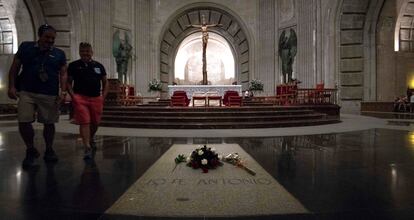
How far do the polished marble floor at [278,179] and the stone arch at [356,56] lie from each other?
1484 centimetres

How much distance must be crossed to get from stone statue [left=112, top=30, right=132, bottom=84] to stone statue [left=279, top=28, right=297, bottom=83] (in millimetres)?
10671

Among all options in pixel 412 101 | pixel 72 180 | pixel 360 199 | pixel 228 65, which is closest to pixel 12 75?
pixel 72 180

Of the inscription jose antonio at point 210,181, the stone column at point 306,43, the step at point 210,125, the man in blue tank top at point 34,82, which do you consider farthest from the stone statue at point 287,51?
the inscription jose antonio at point 210,181

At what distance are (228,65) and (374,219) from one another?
40.5 meters

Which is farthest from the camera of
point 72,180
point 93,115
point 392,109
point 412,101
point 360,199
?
point 392,109

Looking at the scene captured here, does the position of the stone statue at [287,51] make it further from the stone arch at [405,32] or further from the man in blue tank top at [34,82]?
the man in blue tank top at [34,82]

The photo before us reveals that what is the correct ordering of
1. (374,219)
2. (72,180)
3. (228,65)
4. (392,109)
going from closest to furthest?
(374,219)
(72,180)
(392,109)
(228,65)

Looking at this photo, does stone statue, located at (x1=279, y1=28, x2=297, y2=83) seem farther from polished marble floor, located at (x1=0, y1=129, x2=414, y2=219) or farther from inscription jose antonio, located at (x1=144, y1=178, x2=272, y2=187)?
inscription jose antonio, located at (x1=144, y1=178, x2=272, y2=187)

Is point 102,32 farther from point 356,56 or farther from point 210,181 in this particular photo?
point 210,181

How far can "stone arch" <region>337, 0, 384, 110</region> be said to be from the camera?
19391 mm

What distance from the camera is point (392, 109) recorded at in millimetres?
20203

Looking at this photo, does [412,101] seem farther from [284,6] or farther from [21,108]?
[21,108]

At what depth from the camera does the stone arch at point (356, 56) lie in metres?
19.4

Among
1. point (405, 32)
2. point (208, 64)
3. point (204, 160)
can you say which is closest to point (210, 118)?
point (204, 160)
